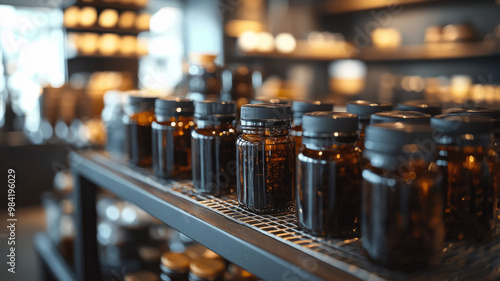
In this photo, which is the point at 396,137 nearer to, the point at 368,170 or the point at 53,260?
the point at 368,170

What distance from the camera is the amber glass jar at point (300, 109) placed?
2.67ft

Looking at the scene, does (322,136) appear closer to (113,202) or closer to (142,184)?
(142,184)

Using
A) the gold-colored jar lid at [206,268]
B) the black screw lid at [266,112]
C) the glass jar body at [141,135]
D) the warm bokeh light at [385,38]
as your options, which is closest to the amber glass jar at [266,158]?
the black screw lid at [266,112]

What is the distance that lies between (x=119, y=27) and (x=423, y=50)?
2.94 metres

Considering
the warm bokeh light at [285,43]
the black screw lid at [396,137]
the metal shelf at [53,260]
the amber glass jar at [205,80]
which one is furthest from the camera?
the warm bokeh light at [285,43]

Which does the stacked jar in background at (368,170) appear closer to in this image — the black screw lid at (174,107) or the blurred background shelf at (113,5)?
the black screw lid at (174,107)

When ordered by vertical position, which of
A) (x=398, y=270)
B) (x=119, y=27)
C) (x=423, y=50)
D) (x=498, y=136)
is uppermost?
(x=119, y=27)

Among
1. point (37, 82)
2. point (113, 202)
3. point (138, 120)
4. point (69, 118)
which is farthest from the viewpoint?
point (37, 82)

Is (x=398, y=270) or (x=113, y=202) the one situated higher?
(x=398, y=270)

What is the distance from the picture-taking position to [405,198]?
1.60 feet

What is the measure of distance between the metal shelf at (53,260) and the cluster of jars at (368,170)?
2.96 feet

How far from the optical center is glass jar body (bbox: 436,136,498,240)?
58 centimetres

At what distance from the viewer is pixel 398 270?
19.9 inches

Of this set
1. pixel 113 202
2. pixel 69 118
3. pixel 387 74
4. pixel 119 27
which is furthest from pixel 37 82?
pixel 387 74
